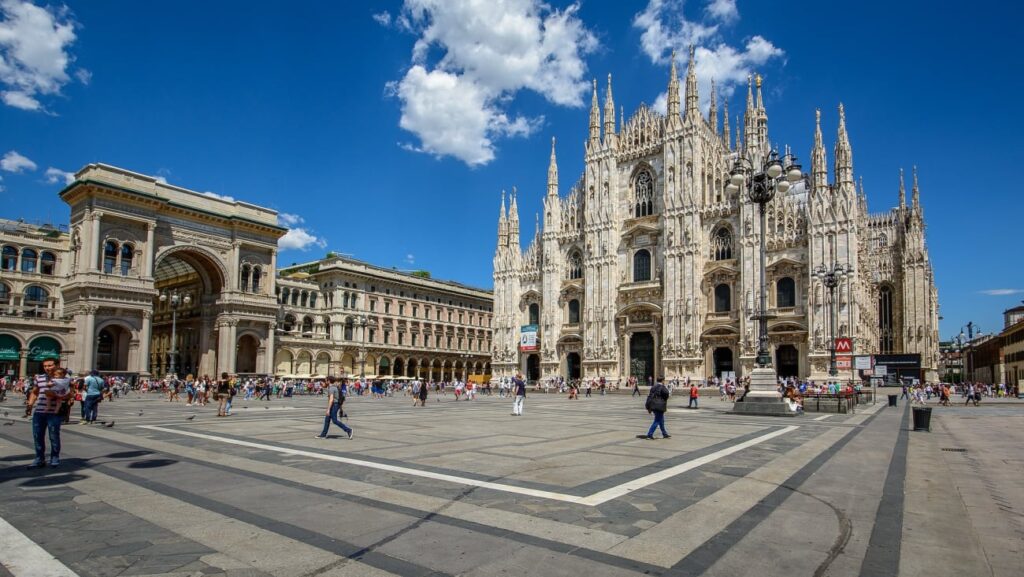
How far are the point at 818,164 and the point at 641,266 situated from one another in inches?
618

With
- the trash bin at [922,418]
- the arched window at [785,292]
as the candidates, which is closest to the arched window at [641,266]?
the arched window at [785,292]

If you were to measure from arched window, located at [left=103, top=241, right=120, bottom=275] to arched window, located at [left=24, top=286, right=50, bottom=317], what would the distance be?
14261mm

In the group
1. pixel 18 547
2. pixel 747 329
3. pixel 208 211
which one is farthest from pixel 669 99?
pixel 18 547

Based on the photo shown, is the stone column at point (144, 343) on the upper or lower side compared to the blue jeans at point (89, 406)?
upper

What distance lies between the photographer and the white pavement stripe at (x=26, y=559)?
4414 mm

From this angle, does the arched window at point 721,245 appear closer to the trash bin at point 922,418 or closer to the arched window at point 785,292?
the arched window at point 785,292

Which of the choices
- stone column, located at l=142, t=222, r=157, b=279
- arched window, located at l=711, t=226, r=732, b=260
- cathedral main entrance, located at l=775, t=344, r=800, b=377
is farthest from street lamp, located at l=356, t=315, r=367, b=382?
cathedral main entrance, located at l=775, t=344, r=800, b=377

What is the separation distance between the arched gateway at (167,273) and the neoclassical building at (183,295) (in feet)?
0.30

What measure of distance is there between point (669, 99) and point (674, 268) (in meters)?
14.6

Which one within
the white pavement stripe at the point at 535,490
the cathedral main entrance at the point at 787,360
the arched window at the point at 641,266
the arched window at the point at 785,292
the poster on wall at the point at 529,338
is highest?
the arched window at the point at 641,266

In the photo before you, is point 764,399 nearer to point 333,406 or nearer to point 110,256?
point 333,406

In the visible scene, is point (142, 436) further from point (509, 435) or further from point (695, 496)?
point (695, 496)

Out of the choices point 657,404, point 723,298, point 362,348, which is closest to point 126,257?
point 362,348

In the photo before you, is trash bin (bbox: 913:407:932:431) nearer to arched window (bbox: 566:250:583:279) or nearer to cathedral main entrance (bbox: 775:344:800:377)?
cathedral main entrance (bbox: 775:344:800:377)
